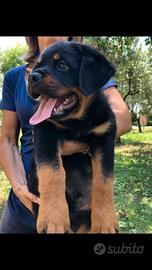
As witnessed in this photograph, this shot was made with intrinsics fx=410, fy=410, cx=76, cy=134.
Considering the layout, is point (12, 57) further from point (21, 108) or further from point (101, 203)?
point (101, 203)

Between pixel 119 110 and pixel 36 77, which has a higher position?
pixel 36 77

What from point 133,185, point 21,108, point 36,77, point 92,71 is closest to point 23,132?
point 21,108

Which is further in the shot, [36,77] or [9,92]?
[9,92]

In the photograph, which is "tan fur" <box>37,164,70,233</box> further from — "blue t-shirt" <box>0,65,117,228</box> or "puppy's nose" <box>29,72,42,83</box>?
"puppy's nose" <box>29,72,42,83</box>

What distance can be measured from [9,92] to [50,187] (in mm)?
340

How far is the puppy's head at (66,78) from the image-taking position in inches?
48.6

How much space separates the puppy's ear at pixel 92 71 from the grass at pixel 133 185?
0.20 m

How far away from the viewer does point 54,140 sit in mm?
1270

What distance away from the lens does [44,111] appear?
1262 millimetres

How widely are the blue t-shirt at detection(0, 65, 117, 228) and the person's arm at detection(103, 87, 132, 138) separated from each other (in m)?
0.03
